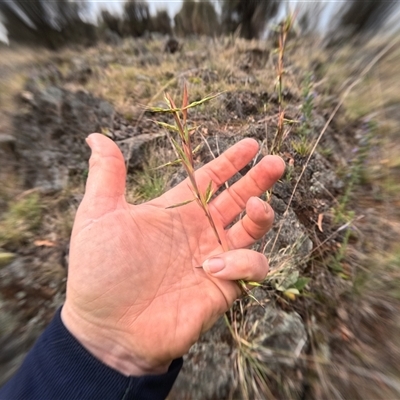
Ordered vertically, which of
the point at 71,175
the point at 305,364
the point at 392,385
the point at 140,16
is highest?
the point at 140,16

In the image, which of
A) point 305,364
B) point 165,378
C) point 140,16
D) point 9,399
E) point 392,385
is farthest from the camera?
point 140,16

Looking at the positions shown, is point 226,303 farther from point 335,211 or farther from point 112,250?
point 335,211

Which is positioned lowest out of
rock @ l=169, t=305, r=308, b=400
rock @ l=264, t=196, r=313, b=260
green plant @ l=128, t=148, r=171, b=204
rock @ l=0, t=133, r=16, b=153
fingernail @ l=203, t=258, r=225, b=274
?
→ rock @ l=169, t=305, r=308, b=400

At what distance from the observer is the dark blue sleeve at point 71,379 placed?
3.28 feet

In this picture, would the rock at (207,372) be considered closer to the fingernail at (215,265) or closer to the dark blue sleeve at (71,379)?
the dark blue sleeve at (71,379)

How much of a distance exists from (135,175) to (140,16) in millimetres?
10459

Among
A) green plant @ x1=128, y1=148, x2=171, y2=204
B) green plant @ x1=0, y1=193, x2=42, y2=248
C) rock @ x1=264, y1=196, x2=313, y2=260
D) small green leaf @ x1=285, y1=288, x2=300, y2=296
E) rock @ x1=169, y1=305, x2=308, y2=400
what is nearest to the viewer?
rock @ x1=169, y1=305, x2=308, y2=400

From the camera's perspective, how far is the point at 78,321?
1140mm

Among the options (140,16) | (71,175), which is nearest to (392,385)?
(71,175)

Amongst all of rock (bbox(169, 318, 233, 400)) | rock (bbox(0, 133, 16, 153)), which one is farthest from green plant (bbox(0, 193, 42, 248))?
rock (bbox(169, 318, 233, 400))

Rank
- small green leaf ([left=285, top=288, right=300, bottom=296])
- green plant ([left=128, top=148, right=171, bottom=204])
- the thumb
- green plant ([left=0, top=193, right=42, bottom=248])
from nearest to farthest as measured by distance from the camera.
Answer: the thumb → small green leaf ([left=285, top=288, right=300, bottom=296]) → green plant ([left=0, top=193, right=42, bottom=248]) → green plant ([left=128, top=148, right=171, bottom=204])

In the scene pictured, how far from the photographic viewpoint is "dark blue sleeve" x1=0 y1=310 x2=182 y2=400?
100 cm

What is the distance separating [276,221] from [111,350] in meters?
1.24

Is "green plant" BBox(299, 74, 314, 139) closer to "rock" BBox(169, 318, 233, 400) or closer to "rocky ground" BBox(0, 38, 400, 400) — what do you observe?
"rocky ground" BBox(0, 38, 400, 400)
